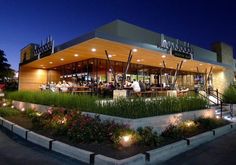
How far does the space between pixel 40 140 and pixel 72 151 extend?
1550mm

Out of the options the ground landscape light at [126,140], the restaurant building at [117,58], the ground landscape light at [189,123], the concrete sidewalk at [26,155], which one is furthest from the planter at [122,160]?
the restaurant building at [117,58]

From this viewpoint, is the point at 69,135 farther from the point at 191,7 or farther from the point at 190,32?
the point at 190,32

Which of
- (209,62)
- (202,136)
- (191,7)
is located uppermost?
(191,7)

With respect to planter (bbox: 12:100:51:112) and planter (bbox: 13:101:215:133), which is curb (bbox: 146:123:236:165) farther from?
planter (bbox: 12:100:51:112)

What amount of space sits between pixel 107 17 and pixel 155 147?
34.4m

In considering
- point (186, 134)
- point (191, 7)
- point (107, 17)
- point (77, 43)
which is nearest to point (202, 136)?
point (186, 134)

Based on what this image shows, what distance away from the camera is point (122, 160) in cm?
400

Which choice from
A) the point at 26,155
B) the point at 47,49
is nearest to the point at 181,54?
the point at 47,49

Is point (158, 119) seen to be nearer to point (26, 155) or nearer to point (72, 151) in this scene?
point (72, 151)

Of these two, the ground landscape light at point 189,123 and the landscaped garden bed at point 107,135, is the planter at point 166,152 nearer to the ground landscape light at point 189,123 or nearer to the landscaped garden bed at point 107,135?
the landscaped garden bed at point 107,135

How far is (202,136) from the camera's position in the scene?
6.33 m

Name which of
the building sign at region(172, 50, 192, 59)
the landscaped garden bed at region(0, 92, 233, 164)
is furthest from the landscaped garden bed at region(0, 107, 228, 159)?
the building sign at region(172, 50, 192, 59)

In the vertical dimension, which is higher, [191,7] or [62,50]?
[191,7]

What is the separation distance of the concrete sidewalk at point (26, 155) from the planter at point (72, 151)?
106mm
